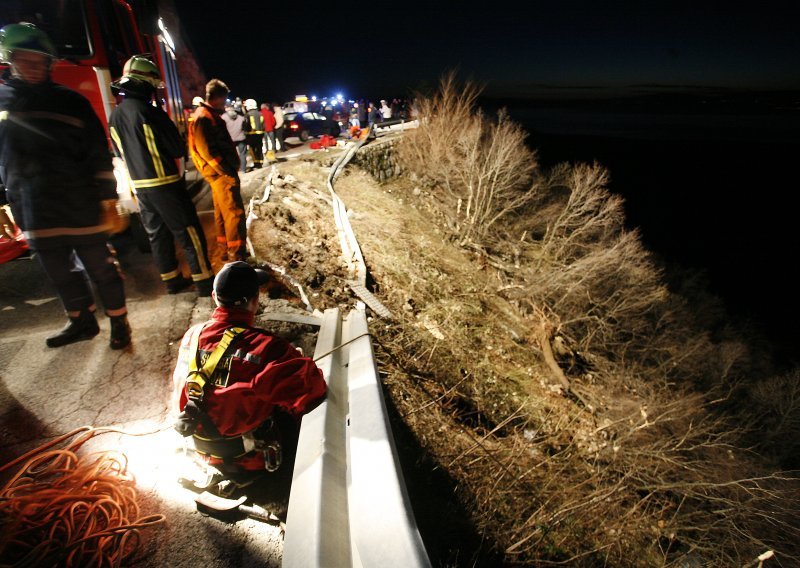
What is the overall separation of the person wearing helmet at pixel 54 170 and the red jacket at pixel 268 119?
12839 millimetres

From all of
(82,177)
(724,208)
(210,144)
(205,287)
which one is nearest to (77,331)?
(205,287)

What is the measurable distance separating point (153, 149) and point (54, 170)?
0.82m

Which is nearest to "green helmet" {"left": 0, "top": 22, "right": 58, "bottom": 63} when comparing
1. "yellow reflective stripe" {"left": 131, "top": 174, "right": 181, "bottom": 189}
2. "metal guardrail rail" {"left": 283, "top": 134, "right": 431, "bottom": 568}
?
"yellow reflective stripe" {"left": 131, "top": 174, "right": 181, "bottom": 189}

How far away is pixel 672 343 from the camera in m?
24.8

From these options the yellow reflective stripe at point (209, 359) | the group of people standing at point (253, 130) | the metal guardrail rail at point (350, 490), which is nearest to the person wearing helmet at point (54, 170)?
the yellow reflective stripe at point (209, 359)

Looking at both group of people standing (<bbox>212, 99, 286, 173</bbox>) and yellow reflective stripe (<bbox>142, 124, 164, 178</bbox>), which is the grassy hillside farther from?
yellow reflective stripe (<bbox>142, 124, 164, 178</bbox>)

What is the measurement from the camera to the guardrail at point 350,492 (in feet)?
5.30

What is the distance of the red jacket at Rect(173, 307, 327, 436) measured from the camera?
195 cm

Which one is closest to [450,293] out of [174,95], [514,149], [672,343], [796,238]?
[174,95]

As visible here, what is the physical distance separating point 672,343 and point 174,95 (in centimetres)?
2995

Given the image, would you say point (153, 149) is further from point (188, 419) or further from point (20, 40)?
A: point (188, 419)

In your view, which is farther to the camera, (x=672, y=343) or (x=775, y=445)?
(x=672, y=343)

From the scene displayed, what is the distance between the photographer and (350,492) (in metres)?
1.99

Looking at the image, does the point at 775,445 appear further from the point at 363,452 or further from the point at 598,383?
the point at 363,452
